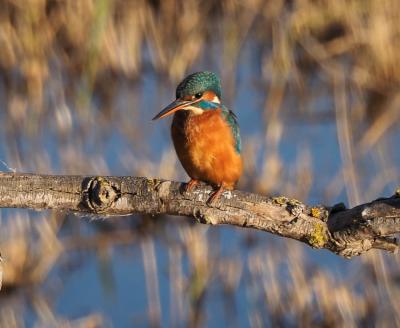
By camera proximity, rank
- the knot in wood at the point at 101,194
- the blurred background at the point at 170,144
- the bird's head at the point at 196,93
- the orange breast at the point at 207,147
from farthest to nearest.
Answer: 1. the blurred background at the point at 170,144
2. the bird's head at the point at 196,93
3. the orange breast at the point at 207,147
4. the knot in wood at the point at 101,194

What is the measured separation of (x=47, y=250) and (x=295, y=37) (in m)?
1.54

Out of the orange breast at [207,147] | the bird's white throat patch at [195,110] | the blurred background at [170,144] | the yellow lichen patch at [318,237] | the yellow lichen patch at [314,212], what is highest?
the blurred background at [170,144]

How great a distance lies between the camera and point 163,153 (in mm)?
4480

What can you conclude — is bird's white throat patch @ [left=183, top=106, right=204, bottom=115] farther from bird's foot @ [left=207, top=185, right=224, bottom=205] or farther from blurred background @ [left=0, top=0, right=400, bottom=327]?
blurred background @ [left=0, top=0, right=400, bottom=327]

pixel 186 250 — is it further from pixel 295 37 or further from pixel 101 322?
pixel 295 37

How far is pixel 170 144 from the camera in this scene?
4535mm

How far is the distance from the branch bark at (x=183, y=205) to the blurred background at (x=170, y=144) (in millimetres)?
2049

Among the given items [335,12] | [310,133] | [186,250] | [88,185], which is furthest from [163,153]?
[88,185]

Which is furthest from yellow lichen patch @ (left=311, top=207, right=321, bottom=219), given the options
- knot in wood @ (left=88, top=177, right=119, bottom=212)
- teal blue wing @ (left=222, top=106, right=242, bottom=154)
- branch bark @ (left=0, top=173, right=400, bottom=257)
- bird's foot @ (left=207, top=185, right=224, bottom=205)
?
teal blue wing @ (left=222, top=106, right=242, bottom=154)

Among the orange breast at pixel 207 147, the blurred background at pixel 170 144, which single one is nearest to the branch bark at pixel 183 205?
the orange breast at pixel 207 147

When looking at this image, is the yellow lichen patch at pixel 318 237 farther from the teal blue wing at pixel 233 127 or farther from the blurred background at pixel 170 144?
the blurred background at pixel 170 144

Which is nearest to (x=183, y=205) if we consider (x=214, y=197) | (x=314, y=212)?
(x=214, y=197)

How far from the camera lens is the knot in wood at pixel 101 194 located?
208 cm

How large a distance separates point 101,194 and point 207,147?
71 centimetres
